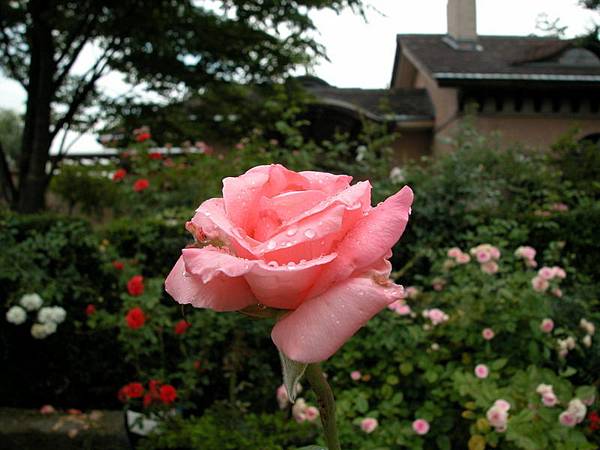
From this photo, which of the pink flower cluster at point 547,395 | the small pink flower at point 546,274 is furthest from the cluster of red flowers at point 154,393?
the small pink flower at point 546,274

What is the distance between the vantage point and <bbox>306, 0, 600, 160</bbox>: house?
10.6 meters

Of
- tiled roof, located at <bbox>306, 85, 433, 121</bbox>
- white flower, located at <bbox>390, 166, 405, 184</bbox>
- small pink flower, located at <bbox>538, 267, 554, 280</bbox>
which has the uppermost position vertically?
tiled roof, located at <bbox>306, 85, 433, 121</bbox>

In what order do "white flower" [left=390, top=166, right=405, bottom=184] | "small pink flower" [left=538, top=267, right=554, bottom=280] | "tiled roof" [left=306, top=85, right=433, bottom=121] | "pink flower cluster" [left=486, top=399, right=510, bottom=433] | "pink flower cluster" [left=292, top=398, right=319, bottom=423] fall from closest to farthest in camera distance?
"pink flower cluster" [left=486, top=399, right=510, bottom=433]
"pink flower cluster" [left=292, top=398, right=319, bottom=423]
"small pink flower" [left=538, top=267, right=554, bottom=280]
"white flower" [left=390, top=166, right=405, bottom=184]
"tiled roof" [left=306, top=85, right=433, bottom=121]

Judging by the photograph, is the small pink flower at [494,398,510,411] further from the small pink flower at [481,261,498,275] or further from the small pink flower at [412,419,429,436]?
the small pink flower at [481,261,498,275]

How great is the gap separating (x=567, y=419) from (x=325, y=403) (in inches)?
73.4

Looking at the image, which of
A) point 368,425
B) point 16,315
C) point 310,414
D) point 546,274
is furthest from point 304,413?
point 16,315

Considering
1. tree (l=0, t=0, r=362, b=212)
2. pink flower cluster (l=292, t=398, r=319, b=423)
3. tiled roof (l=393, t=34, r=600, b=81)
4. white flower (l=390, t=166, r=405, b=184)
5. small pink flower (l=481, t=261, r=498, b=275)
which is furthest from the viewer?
tiled roof (l=393, t=34, r=600, b=81)

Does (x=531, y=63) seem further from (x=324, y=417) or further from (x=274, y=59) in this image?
(x=324, y=417)

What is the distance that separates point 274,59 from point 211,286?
8.05 meters

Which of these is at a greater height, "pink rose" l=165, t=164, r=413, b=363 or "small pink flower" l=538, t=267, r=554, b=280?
"pink rose" l=165, t=164, r=413, b=363

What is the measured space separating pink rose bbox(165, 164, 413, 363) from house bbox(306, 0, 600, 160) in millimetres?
9225

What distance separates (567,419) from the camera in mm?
1993

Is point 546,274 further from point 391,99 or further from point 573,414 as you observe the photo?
point 391,99

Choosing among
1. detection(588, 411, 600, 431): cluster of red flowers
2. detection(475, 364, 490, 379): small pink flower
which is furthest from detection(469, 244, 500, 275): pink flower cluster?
detection(588, 411, 600, 431): cluster of red flowers
